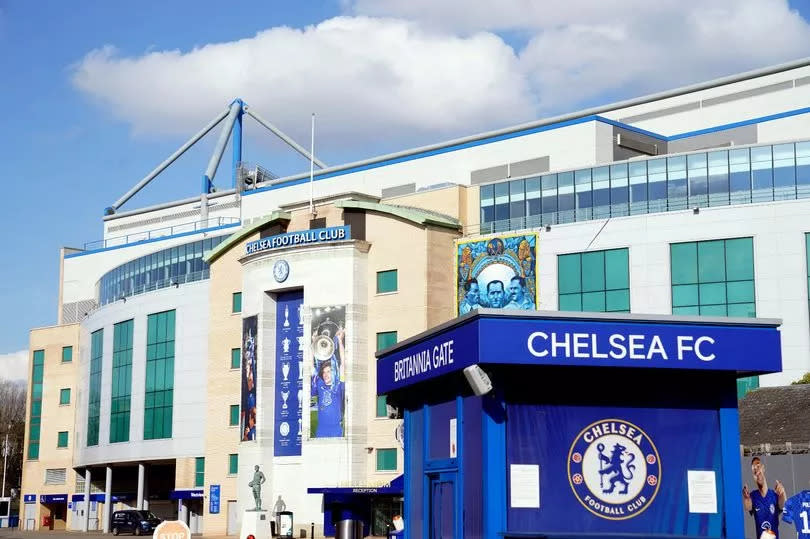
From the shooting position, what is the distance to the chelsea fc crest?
15398mm

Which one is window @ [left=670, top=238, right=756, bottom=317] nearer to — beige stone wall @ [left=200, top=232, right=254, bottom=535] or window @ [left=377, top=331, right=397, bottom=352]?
window @ [left=377, top=331, right=397, bottom=352]

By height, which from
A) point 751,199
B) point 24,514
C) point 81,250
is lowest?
point 24,514

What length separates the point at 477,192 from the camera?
63.4 m

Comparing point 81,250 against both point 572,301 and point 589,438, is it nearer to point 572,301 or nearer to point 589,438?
point 572,301

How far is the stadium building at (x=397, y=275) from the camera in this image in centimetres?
5553

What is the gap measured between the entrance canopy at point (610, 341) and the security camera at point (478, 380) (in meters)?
0.19

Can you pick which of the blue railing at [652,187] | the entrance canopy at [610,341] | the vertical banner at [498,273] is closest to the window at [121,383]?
the vertical banner at [498,273]

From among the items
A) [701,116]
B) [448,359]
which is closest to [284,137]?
[701,116]

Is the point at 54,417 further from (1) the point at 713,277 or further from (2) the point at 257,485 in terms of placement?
(1) the point at 713,277

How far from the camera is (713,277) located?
55.1 meters

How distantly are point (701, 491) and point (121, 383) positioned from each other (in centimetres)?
6981

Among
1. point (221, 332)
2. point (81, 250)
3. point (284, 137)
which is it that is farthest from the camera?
point (284, 137)

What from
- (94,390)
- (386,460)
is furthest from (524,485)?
(94,390)

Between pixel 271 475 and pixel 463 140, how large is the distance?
24058 millimetres
